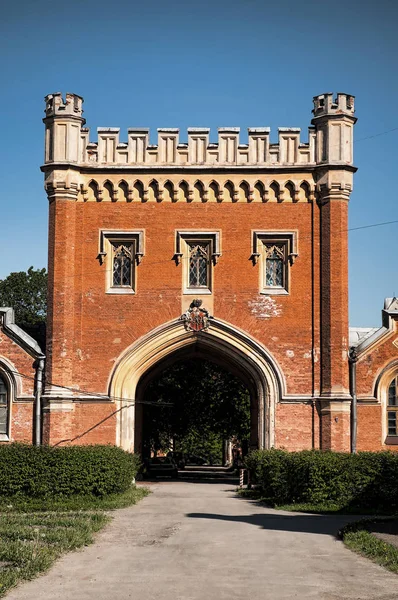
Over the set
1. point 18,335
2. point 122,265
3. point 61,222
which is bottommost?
point 18,335

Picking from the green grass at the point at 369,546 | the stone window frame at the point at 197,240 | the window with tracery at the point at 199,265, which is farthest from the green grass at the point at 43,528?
the window with tracery at the point at 199,265

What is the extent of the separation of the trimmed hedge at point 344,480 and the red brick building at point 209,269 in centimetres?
464

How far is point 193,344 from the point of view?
89.6ft

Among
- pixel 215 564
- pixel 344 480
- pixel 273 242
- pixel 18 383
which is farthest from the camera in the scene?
→ pixel 273 242

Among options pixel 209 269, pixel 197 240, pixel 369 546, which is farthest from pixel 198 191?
pixel 369 546

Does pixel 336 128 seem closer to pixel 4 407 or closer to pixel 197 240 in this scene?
pixel 197 240

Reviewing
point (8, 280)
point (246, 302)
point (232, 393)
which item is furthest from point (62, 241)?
point (8, 280)

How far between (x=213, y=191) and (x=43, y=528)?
13.6 m

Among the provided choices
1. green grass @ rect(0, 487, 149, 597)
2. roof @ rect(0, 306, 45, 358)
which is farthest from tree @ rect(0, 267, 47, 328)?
green grass @ rect(0, 487, 149, 597)

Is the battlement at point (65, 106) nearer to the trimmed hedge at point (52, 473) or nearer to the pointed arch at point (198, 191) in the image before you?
the pointed arch at point (198, 191)

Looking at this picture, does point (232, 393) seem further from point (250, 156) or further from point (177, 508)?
point (177, 508)

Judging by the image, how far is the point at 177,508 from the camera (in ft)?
68.3

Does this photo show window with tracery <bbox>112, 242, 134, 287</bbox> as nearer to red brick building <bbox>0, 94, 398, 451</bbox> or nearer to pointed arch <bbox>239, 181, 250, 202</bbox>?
red brick building <bbox>0, 94, 398, 451</bbox>

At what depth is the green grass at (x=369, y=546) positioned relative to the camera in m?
12.4
